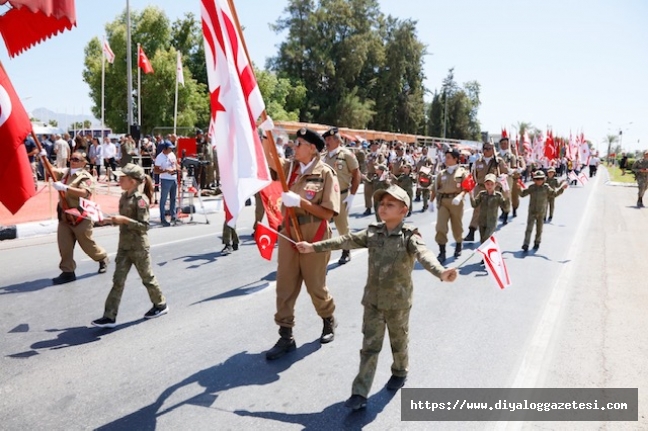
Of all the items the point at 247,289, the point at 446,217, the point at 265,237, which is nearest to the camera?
the point at 265,237

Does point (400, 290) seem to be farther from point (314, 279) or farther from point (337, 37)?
point (337, 37)

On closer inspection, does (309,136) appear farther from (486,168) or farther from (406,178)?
(406,178)

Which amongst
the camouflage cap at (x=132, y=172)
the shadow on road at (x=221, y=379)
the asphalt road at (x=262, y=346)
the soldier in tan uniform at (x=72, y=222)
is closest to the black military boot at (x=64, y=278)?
the soldier in tan uniform at (x=72, y=222)

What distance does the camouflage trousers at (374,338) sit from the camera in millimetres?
4078

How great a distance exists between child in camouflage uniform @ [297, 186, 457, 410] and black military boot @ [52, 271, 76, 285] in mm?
5199

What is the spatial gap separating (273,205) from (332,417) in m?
2.11

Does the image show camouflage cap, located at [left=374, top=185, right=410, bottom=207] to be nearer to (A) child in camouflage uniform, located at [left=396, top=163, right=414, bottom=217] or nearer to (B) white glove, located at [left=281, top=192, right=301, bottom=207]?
(B) white glove, located at [left=281, top=192, right=301, bottom=207]

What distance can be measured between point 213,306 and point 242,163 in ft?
9.43

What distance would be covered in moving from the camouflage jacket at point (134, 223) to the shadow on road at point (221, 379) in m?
1.83

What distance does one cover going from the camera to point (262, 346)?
→ 17.5 feet

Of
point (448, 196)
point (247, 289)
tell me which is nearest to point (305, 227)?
point (247, 289)

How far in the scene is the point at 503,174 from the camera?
11.2 meters

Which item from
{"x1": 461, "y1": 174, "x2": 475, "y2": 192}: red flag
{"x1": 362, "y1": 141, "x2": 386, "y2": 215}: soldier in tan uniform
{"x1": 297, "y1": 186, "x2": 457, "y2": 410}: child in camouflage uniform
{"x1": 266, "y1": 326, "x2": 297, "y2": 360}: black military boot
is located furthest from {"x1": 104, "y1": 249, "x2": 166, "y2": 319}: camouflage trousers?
{"x1": 362, "y1": 141, "x2": 386, "y2": 215}: soldier in tan uniform

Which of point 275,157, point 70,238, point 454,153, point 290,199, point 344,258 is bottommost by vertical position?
point 344,258
